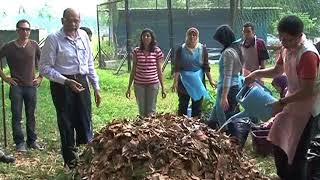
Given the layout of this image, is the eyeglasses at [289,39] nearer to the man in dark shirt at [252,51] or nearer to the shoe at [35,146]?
the man in dark shirt at [252,51]

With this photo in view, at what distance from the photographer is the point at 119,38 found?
1823 cm

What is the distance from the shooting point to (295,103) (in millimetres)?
4199

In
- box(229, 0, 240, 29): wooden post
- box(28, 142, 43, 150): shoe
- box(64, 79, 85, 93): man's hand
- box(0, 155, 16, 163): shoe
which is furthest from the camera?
box(229, 0, 240, 29): wooden post

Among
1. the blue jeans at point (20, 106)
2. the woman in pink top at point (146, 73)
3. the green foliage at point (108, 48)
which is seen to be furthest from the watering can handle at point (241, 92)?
the green foliage at point (108, 48)

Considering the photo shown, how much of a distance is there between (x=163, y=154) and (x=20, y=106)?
314cm

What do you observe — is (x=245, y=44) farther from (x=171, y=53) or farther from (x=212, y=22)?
(x=212, y=22)

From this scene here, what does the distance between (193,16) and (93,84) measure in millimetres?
11527

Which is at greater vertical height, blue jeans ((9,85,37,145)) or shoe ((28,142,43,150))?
blue jeans ((9,85,37,145))

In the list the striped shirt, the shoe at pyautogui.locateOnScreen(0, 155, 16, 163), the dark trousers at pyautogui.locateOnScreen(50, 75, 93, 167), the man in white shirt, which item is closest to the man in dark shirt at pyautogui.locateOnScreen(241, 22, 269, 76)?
the striped shirt

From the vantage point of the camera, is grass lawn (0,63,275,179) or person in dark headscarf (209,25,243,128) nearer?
grass lawn (0,63,275,179)

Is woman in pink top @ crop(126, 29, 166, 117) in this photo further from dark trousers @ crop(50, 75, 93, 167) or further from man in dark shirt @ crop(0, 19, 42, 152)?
dark trousers @ crop(50, 75, 93, 167)

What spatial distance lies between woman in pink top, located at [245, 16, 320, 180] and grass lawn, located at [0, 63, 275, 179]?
1075 millimetres

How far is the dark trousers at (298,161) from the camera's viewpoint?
4211mm

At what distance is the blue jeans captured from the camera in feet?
22.4
